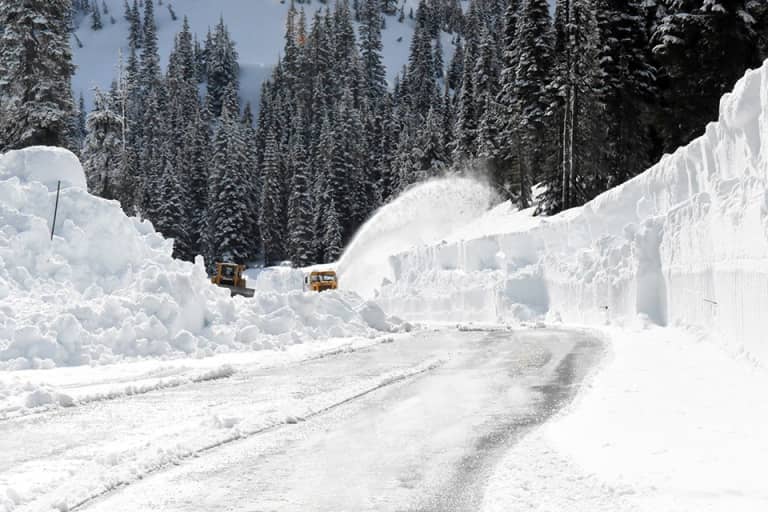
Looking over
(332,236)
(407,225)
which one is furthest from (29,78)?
(332,236)

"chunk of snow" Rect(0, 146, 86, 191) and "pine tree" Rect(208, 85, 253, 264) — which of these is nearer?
"chunk of snow" Rect(0, 146, 86, 191)

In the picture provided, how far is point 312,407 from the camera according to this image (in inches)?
322

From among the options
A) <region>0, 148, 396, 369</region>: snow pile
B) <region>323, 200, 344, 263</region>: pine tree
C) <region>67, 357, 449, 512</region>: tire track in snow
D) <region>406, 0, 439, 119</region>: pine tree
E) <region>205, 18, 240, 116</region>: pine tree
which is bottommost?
<region>67, 357, 449, 512</region>: tire track in snow

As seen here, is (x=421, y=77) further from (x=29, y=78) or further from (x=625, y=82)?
(x=29, y=78)

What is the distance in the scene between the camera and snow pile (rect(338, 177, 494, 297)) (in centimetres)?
4272

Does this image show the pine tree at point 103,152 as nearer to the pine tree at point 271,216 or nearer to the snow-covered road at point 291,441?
the pine tree at point 271,216

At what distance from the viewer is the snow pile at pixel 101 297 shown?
41.7 ft

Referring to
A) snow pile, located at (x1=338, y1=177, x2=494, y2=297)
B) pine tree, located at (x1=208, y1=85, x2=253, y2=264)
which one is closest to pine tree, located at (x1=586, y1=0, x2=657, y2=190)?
snow pile, located at (x1=338, y1=177, x2=494, y2=297)

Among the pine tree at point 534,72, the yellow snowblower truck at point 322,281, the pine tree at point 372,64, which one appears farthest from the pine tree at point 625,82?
the pine tree at point 372,64

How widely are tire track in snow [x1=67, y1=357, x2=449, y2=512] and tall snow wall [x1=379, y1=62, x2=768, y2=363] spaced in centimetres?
477

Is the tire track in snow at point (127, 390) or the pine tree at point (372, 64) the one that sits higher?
the pine tree at point (372, 64)

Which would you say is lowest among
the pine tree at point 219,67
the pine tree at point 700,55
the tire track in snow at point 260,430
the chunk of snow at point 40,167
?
the tire track in snow at point 260,430

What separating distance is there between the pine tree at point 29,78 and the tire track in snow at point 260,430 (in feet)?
105

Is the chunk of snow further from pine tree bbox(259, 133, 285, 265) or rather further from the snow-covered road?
pine tree bbox(259, 133, 285, 265)
